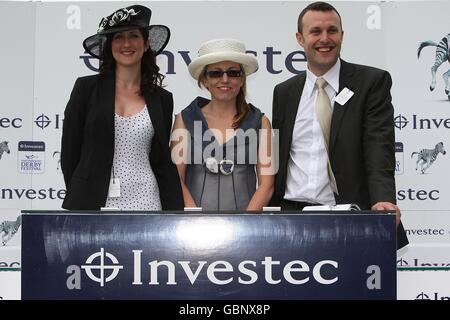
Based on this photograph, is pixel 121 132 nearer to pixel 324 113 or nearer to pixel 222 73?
pixel 222 73

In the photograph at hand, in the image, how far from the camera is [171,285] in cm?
348

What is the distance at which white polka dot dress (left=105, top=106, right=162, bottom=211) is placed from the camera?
4.67 meters

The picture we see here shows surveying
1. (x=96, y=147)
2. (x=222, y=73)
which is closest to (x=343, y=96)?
(x=222, y=73)

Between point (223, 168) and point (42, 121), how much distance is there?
4.36ft

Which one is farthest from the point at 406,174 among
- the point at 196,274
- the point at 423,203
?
the point at 196,274

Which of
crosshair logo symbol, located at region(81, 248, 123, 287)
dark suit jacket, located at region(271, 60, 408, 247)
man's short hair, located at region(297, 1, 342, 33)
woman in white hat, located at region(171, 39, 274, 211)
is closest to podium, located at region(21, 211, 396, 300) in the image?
crosshair logo symbol, located at region(81, 248, 123, 287)

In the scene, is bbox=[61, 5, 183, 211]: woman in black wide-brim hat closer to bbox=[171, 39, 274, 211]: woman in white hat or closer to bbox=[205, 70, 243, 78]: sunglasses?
bbox=[171, 39, 274, 211]: woman in white hat

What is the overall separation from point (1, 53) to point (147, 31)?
1.09 m

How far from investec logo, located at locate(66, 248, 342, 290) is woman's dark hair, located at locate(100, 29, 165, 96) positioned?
1578mm

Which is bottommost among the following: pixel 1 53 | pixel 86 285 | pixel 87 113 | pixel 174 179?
pixel 86 285

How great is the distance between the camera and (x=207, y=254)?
3.51 metres

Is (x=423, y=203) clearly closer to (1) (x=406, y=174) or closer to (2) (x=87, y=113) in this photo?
(1) (x=406, y=174)

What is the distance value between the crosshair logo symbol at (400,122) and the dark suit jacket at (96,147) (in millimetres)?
1511

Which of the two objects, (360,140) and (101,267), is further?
(360,140)
